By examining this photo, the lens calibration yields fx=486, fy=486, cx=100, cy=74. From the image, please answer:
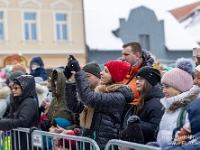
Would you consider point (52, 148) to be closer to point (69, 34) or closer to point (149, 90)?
point (149, 90)

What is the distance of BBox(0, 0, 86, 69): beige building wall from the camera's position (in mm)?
28719

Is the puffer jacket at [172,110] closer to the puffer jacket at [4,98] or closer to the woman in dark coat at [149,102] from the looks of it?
the woman in dark coat at [149,102]

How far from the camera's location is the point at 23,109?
234 inches

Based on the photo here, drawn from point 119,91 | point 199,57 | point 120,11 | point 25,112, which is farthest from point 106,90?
point 120,11

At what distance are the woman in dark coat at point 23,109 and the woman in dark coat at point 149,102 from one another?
5.41 feet

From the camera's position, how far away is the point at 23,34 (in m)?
29.2

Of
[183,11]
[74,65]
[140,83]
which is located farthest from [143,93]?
[183,11]

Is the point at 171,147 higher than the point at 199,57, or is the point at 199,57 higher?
the point at 199,57

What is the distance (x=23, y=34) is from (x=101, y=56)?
5.53 m

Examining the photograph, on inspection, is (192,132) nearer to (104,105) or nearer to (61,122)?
(104,105)

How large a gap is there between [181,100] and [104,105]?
93 centimetres

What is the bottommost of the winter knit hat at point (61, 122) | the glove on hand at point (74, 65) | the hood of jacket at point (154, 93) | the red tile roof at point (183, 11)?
the winter knit hat at point (61, 122)

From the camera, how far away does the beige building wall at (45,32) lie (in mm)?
28719

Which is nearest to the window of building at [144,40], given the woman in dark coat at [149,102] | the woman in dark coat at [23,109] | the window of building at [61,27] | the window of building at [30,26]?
the window of building at [61,27]
